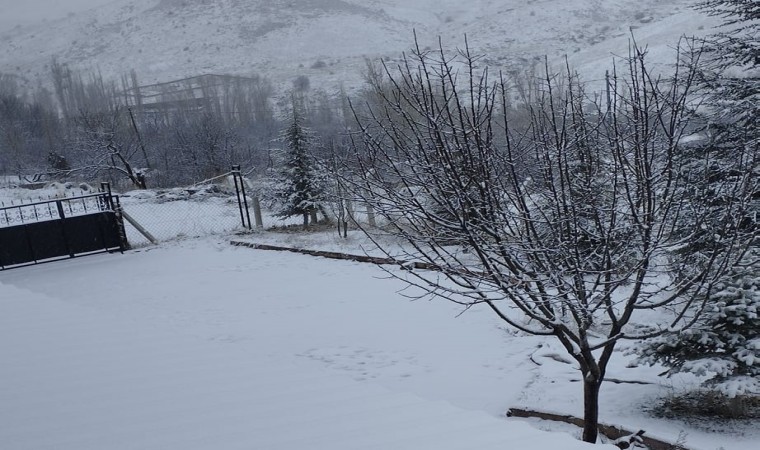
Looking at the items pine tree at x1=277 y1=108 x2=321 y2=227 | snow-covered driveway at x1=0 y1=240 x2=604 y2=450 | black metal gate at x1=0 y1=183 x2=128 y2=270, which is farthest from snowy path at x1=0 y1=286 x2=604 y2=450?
pine tree at x1=277 y1=108 x2=321 y2=227

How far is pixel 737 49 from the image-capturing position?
8.00 metres

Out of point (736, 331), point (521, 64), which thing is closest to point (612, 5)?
point (521, 64)

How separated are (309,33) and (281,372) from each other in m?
151

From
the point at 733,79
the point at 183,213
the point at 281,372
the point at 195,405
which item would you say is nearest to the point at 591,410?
the point at 281,372

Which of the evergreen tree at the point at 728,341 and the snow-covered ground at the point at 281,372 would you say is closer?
the snow-covered ground at the point at 281,372

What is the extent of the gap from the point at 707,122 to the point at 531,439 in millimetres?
7051

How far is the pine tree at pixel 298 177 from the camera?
16984mm

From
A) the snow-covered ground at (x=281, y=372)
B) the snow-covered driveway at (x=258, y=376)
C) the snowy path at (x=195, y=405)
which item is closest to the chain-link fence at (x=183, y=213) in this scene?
the snow-covered ground at (x=281, y=372)

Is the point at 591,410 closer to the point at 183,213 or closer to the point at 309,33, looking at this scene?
the point at 183,213

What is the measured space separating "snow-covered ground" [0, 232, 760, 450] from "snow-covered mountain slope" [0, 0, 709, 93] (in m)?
89.3

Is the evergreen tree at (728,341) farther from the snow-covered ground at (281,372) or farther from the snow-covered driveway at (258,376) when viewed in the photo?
the snow-covered driveway at (258,376)

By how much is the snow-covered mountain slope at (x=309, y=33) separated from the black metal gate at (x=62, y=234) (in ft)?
276

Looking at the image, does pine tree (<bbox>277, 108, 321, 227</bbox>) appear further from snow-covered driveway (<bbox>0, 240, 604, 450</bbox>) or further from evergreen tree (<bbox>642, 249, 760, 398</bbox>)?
evergreen tree (<bbox>642, 249, 760, 398</bbox>)

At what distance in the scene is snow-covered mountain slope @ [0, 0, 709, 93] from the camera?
112500mm
